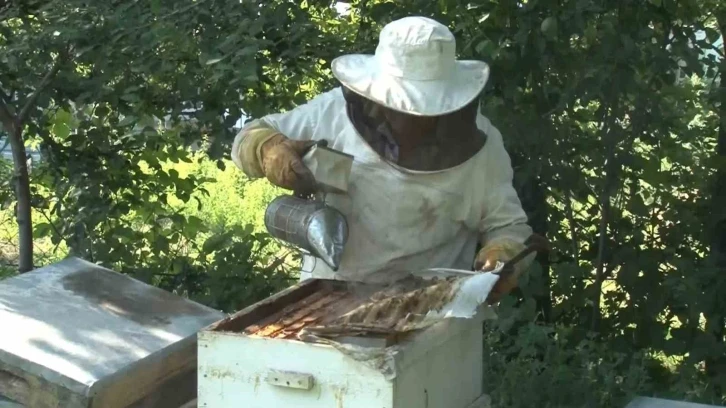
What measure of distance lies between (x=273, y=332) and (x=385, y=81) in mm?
702

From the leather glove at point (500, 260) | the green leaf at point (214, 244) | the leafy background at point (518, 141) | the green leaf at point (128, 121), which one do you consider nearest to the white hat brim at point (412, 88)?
the leather glove at point (500, 260)

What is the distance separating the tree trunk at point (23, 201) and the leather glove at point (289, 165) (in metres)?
2.29

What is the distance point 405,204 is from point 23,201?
249 centimetres

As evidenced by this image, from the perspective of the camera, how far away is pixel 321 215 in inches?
89.5

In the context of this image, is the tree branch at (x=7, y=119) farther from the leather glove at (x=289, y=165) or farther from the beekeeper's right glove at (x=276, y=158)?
the leather glove at (x=289, y=165)

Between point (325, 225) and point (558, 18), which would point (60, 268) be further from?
point (558, 18)

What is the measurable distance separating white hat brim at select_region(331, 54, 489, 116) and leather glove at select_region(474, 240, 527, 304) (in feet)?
1.29

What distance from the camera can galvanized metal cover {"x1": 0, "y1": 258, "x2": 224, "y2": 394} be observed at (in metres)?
2.11

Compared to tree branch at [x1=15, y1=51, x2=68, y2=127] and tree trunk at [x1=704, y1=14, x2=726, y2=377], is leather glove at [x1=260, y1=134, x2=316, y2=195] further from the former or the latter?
tree trunk at [x1=704, y1=14, x2=726, y2=377]

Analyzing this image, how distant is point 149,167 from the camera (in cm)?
447

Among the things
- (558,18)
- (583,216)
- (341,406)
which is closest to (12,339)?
(341,406)

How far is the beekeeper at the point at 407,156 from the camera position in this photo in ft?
7.63

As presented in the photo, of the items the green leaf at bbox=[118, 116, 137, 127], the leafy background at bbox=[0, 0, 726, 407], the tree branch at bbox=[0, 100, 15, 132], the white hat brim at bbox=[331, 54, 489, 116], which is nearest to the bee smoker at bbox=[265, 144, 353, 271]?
the white hat brim at bbox=[331, 54, 489, 116]

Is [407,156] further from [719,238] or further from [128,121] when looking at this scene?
[719,238]
